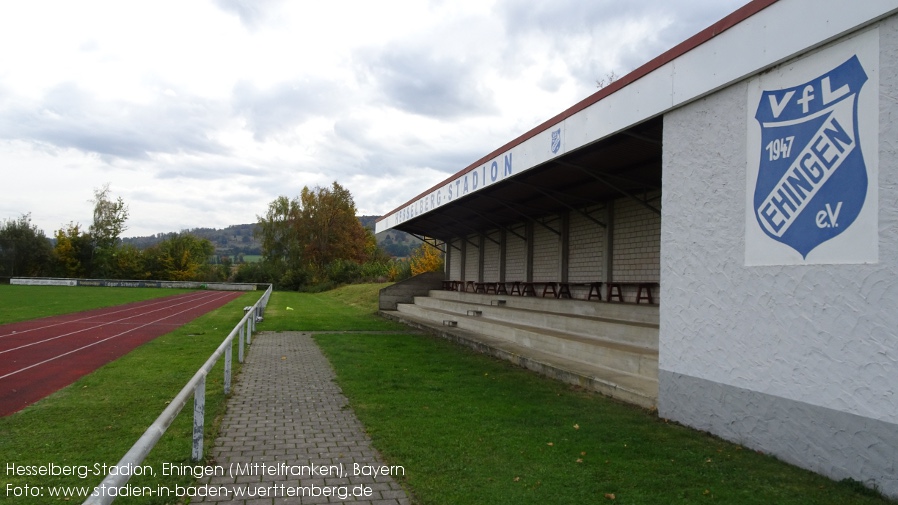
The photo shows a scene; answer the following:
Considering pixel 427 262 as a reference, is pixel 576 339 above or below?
below

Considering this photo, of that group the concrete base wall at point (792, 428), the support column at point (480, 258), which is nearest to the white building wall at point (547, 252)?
the support column at point (480, 258)

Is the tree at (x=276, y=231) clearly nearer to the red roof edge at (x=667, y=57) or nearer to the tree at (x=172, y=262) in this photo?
the tree at (x=172, y=262)

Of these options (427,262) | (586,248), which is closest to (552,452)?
(586,248)

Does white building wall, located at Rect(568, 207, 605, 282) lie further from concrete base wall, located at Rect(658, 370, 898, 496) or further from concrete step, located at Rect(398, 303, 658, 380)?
concrete base wall, located at Rect(658, 370, 898, 496)

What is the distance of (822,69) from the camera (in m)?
5.23

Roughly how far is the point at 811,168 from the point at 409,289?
2454 cm

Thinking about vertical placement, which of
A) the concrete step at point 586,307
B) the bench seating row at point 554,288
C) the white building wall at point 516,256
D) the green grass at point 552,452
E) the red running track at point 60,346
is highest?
the white building wall at point 516,256

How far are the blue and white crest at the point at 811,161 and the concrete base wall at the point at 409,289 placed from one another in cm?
2320

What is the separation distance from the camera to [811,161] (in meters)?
5.33

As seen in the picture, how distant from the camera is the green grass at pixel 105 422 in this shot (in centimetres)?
519

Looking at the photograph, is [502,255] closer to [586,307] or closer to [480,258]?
[480,258]

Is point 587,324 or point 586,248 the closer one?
point 587,324

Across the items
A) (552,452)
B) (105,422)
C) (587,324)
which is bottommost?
(105,422)

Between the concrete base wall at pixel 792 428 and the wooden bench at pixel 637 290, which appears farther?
the wooden bench at pixel 637 290
